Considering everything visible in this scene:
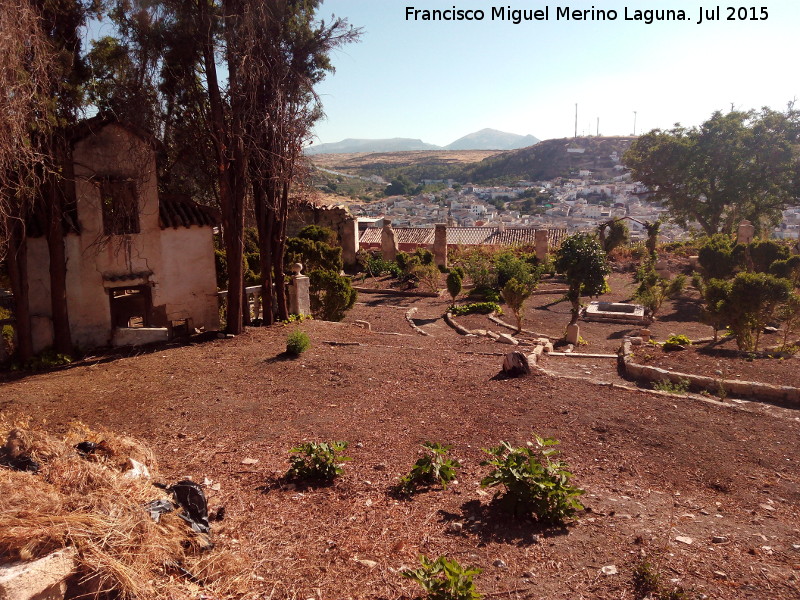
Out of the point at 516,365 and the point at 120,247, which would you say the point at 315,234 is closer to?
the point at 120,247

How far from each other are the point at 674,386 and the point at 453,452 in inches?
168

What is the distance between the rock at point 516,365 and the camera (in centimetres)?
912

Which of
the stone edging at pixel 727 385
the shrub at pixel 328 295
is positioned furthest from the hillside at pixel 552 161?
the stone edging at pixel 727 385

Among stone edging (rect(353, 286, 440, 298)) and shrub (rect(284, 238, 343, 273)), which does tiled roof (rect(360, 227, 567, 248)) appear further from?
shrub (rect(284, 238, 343, 273))

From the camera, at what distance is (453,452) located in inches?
245

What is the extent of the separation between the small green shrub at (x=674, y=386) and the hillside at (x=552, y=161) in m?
101

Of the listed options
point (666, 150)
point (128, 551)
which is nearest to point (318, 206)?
point (666, 150)

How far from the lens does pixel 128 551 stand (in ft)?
11.0

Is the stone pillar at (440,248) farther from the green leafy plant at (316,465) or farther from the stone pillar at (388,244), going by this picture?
the green leafy plant at (316,465)

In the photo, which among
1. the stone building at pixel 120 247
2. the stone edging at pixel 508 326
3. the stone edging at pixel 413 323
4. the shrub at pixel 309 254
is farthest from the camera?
the shrub at pixel 309 254

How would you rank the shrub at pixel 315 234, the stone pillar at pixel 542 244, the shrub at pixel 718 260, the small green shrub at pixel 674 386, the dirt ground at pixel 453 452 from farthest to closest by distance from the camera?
1. the stone pillar at pixel 542 244
2. the shrub at pixel 315 234
3. the shrub at pixel 718 260
4. the small green shrub at pixel 674 386
5. the dirt ground at pixel 453 452

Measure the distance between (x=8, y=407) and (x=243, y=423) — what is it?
9.37 feet

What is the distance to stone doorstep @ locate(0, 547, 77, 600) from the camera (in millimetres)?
3029

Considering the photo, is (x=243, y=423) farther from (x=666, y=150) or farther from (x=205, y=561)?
(x=666, y=150)
